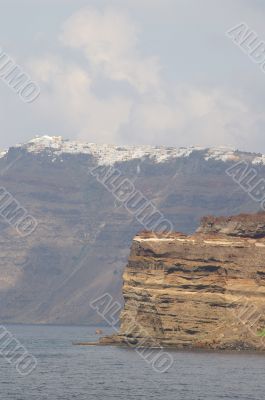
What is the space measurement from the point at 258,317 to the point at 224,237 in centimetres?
1644

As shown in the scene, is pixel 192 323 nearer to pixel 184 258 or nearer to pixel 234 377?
pixel 184 258

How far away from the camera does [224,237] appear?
192250 mm

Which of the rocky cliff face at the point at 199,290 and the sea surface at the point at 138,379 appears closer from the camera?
the sea surface at the point at 138,379

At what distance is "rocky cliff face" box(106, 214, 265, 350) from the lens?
18138 cm

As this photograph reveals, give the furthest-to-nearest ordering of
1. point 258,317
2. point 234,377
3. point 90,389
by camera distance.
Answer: point 258,317
point 234,377
point 90,389

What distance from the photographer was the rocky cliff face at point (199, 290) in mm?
181375

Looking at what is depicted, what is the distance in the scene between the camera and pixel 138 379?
140 meters

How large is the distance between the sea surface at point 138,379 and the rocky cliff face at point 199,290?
9.33 metres

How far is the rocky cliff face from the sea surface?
30.6ft

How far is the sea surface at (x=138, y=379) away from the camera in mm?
122625

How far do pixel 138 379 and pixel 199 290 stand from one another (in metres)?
46.6

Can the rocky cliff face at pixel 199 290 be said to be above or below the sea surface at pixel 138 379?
above

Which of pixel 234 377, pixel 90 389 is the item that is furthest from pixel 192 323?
pixel 90 389

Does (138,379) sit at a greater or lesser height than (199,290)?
lesser
